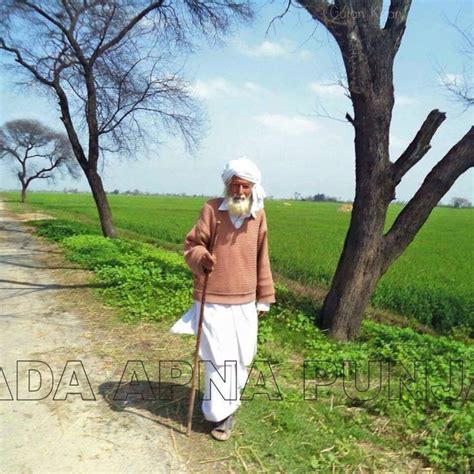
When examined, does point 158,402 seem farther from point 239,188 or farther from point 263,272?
point 239,188

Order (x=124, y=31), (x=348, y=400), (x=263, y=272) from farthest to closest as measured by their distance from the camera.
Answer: (x=124, y=31), (x=348, y=400), (x=263, y=272)

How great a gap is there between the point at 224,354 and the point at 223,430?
0.53 m

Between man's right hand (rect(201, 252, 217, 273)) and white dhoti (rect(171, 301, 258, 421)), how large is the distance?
0.31 metres

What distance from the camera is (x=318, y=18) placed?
513 cm

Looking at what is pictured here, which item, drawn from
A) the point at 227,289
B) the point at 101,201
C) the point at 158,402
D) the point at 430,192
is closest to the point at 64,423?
the point at 158,402

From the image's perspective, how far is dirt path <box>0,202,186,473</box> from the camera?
2723 mm

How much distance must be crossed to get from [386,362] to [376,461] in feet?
5.41

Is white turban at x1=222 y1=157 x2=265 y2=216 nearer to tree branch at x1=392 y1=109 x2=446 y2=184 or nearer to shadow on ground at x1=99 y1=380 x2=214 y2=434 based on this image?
shadow on ground at x1=99 y1=380 x2=214 y2=434

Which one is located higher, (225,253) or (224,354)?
(225,253)

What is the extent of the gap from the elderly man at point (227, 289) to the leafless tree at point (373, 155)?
2467mm

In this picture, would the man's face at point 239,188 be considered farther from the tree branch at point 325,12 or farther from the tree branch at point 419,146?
the tree branch at point 325,12

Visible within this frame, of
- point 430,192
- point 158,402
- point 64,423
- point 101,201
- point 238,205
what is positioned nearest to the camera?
point 238,205

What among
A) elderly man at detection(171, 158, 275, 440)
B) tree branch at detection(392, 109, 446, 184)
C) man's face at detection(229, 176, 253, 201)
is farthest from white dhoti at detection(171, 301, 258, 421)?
tree branch at detection(392, 109, 446, 184)

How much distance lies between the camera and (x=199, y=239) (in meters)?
3.09
